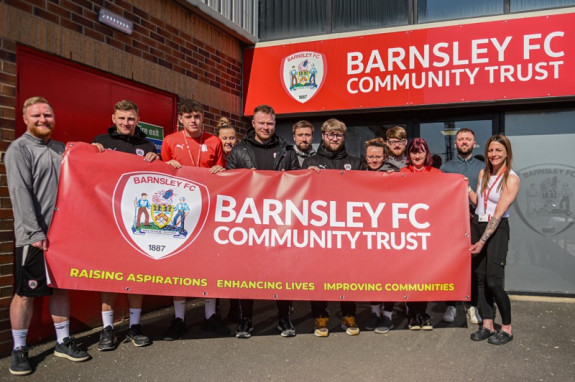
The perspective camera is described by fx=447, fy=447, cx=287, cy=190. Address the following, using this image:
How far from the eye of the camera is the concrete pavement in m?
3.34

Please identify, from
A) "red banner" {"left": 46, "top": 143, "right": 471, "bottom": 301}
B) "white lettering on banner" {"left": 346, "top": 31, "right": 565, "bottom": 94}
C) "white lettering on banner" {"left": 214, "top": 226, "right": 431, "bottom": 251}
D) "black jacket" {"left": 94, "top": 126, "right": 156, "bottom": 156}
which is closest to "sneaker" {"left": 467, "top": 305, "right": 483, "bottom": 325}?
"red banner" {"left": 46, "top": 143, "right": 471, "bottom": 301}

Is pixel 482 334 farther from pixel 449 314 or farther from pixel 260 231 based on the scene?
pixel 260 231

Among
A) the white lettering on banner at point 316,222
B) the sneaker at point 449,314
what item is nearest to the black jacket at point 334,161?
the white lettering on banner at point 316,222

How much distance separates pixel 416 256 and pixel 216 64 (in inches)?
154

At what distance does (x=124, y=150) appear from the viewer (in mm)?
3945

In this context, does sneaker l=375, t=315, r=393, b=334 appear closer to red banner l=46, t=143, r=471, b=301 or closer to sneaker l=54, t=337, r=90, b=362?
red banner l=46, t=143, r=471, b=301

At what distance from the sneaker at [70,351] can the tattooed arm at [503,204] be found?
11.2 ft

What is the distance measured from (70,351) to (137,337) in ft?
1.75

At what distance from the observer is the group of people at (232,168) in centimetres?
339

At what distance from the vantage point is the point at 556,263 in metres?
5.75

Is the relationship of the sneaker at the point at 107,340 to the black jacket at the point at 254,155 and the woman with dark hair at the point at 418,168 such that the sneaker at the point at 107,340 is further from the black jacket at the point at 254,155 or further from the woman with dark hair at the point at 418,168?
the woman with dark hair at the point at 418,168

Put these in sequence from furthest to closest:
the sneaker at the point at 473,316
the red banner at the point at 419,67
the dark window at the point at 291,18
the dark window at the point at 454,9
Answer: the dark window at the point at 291,18 → the dark window at the point at 454,9 → the red banner at the point at 419,67 → the sneaker at the point at 473,316

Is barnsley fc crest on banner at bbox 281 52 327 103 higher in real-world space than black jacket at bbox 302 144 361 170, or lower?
higher

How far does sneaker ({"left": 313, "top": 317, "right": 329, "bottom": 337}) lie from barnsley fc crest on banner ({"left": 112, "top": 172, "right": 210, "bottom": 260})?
144 centimetres
